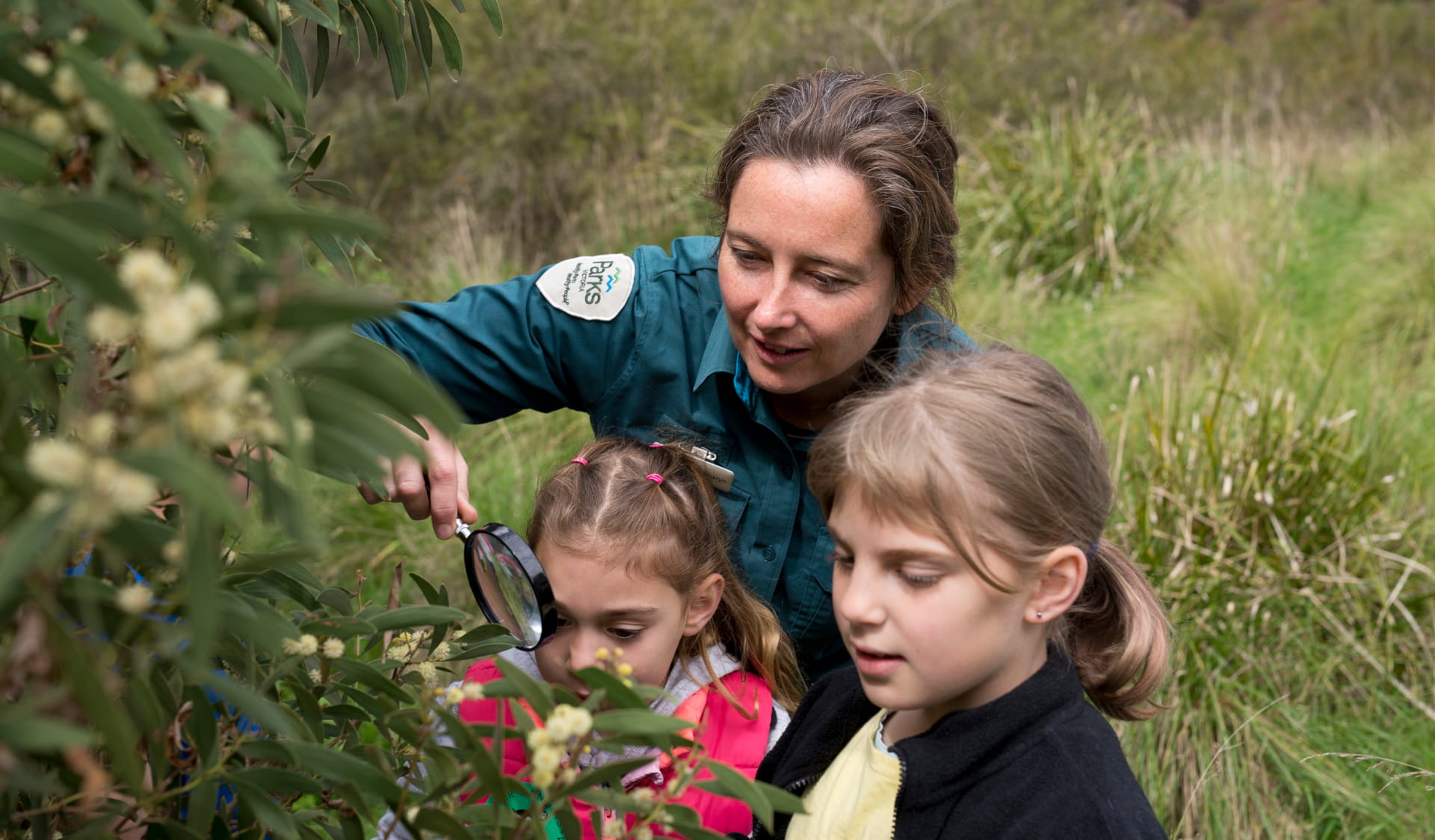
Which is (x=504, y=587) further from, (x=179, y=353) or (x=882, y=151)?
(x=179, y=353)

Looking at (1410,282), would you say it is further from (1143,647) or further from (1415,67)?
(1415,67)

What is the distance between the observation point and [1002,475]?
1442 mm

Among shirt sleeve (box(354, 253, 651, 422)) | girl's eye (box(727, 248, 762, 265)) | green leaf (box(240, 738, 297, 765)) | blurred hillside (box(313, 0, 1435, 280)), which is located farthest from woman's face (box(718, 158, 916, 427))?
blurred hillside (box(313, 0, 1435, 280))

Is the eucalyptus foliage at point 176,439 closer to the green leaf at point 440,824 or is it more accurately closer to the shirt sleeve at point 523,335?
the green leaf at point 440,824

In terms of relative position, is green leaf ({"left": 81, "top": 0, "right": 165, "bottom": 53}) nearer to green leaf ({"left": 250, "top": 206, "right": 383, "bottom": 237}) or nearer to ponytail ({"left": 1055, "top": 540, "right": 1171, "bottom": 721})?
green leaf ({"left": 250, "top": 206, "right": 383, "bottom": 237})

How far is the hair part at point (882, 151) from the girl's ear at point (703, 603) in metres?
0.60

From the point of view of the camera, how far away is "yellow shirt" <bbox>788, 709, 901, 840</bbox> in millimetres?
1476

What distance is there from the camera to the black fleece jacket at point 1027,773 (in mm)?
1354

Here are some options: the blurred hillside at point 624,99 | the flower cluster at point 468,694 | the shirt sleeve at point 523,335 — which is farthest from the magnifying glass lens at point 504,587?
the blurred hillside at point 624,99

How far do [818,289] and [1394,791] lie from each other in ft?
5.52

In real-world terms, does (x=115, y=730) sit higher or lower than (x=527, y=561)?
higher

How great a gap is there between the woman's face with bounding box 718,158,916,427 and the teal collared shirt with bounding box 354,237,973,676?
0.59ft

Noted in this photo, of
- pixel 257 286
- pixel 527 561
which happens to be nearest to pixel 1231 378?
pixel 527 561

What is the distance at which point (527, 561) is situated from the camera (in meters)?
1.78
